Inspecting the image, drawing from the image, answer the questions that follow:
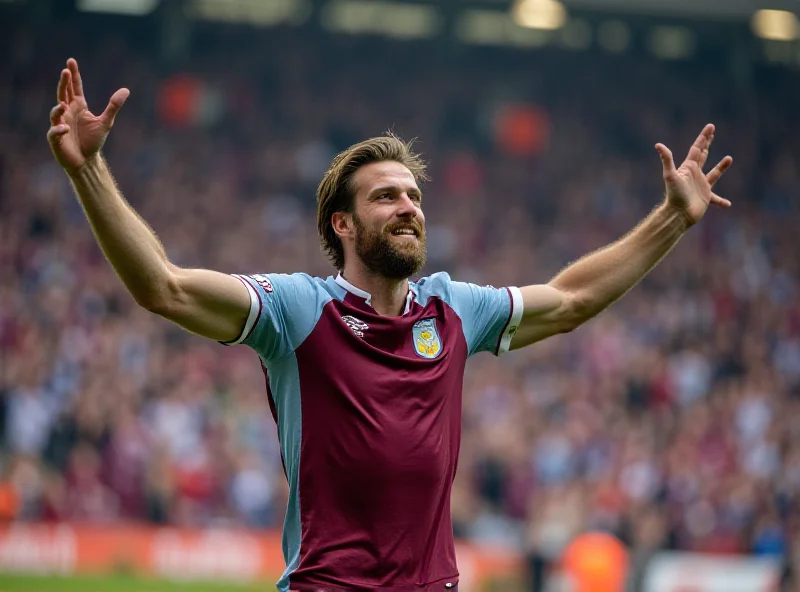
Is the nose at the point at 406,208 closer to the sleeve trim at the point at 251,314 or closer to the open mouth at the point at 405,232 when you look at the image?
the open mouth at the point at 405,232

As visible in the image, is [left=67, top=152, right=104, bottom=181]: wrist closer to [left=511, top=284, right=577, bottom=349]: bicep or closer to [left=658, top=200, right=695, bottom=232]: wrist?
[left=511, top=284, right=577, bottom=349]: bicep

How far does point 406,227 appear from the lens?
172 inches

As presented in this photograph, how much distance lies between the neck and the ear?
6.7 inches

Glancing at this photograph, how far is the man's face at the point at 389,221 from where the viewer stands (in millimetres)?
4336

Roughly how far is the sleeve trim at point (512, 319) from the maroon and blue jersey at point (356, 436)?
418 mm

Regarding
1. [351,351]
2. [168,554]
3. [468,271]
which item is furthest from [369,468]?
[468,271]

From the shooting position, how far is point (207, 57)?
24672 millimetres

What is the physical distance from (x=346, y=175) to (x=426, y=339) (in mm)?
702

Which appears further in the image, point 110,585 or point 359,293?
point 110,585

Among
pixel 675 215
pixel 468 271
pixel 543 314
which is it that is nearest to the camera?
pixel 543 314

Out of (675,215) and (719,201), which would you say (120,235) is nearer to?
(675,215)

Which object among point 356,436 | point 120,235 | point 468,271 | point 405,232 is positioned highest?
point 468,271

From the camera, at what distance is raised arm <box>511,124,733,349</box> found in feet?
15.6

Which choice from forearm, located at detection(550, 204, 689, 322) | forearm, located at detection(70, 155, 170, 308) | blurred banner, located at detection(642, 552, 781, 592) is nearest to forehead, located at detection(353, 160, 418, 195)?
forearm, located at detection(550, 204, 689, 322)
